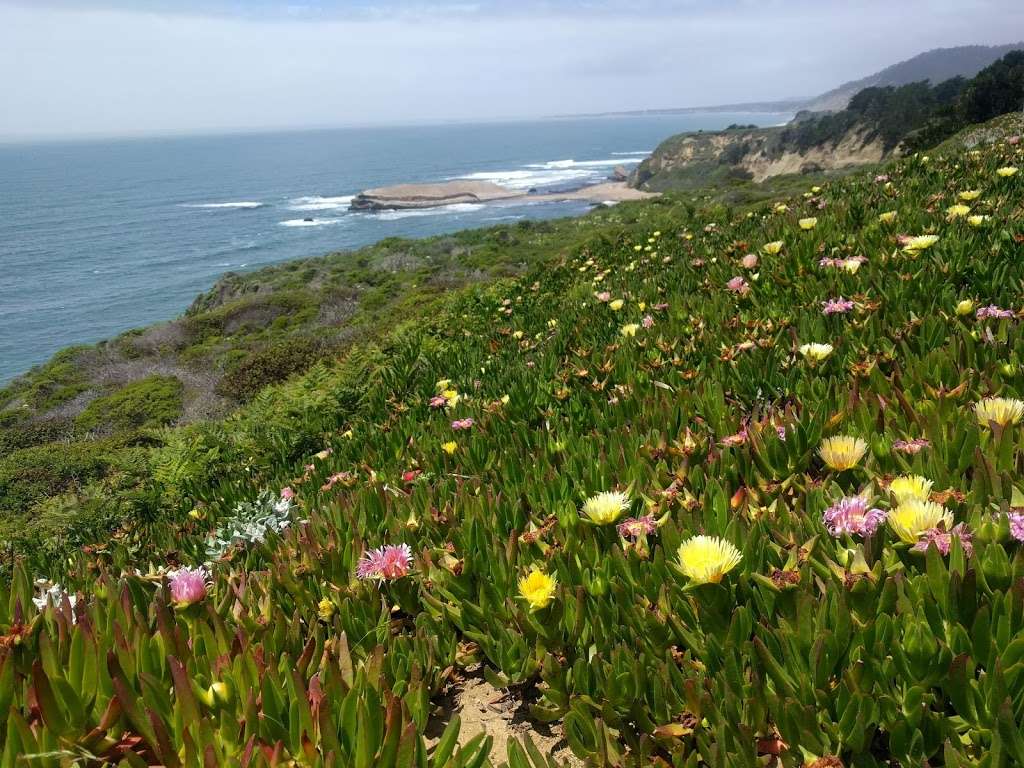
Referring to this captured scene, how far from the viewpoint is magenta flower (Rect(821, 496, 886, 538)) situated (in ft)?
4.55

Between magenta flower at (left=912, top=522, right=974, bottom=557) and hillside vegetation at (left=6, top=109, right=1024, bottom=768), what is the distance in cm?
2

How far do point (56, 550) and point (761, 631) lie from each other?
398cm

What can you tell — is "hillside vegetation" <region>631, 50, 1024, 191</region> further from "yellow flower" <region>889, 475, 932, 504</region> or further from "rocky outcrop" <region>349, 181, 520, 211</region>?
"yellow flower" <region>889, 475, 932, 504</region>

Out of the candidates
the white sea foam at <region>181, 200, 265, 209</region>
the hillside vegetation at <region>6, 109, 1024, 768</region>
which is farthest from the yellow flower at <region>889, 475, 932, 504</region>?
the white sea foam at <region>181, 200, 265, 209</region>


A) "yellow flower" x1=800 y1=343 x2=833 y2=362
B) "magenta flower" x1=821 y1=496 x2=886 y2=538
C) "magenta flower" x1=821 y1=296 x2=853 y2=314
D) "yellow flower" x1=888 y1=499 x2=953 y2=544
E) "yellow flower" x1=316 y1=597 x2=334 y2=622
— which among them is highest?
"magenta flower" x1=821 y1=296 x2=853 y2=314

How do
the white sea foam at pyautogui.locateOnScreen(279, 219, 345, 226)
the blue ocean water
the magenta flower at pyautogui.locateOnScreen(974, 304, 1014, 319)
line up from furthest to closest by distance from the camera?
the white sea foam at pyautogui.locateOnScreen(279, 219, 345, 226) < the blue ocean water < the magenta flower at pyautogui.locateOnScreen(974, 304, 1014, 319)

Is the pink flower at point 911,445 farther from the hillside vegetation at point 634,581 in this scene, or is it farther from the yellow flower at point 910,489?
the yellow flower at point 910,489

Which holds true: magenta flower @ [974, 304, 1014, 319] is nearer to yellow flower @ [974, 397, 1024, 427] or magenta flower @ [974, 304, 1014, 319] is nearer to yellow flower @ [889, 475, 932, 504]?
yellow flower @ [974, 397, 1024, 427]

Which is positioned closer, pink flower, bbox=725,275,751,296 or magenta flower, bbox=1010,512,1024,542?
magenta flower, bbox=1010,512,1024,542

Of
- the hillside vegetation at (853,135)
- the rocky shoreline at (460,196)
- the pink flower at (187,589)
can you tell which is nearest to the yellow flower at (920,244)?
the pink flower at (187,589)

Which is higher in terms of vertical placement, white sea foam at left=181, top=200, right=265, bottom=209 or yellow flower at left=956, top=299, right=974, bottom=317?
white sea foam at left=181, top=200, right=265, bottom=209

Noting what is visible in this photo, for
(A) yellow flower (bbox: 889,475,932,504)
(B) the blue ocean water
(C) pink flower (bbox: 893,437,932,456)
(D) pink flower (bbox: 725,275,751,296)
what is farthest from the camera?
(B) the blue ocean water

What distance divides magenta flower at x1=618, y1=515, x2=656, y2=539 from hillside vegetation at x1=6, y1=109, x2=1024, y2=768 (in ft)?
0.06

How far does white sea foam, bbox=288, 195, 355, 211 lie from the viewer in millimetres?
72938
